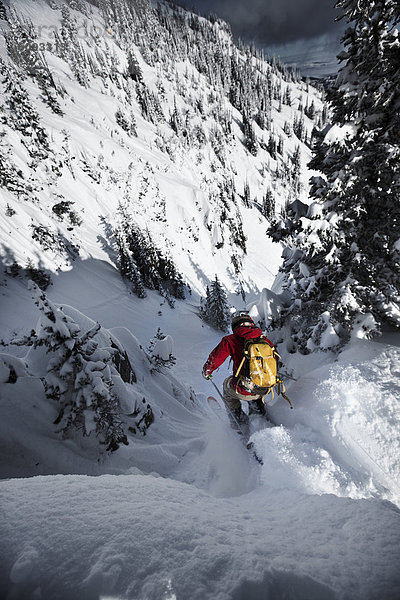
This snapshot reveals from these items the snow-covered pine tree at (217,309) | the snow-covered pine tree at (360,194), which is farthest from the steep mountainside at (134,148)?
the snow-covered pine tree at (360,194)

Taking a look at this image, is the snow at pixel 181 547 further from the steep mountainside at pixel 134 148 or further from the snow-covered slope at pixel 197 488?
the steep mountainside at pixel 134 148

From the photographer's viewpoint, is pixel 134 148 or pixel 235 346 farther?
Answer: pixel 134 148

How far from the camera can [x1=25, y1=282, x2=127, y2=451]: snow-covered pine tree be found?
429cm

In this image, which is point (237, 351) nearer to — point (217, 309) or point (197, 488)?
point (197, 488)

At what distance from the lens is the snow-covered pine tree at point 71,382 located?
4.29 meters

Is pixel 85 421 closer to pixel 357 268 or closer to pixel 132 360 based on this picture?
pixel 132 360

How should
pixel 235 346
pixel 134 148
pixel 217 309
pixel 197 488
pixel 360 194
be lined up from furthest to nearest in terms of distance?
pixel 134 148
pixel 217 309
pixel 360 194
pixel 235 346
pixel 197 488

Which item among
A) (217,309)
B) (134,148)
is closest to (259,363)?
(217,309)

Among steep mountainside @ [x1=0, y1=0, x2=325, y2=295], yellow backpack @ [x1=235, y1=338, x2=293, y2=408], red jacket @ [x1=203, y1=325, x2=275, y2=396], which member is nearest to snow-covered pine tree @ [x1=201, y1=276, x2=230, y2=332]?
steep mountainside @ [x1=0, y1=0, x2=325, y2=295]

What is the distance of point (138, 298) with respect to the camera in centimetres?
2988

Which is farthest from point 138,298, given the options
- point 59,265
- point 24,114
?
point 24,114

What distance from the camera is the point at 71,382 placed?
15.0 feet

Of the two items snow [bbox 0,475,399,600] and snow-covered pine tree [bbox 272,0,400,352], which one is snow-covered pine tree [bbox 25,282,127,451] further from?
snow-covered pine tree [bbox 272,0,400,352]

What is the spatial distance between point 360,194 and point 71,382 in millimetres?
8031
